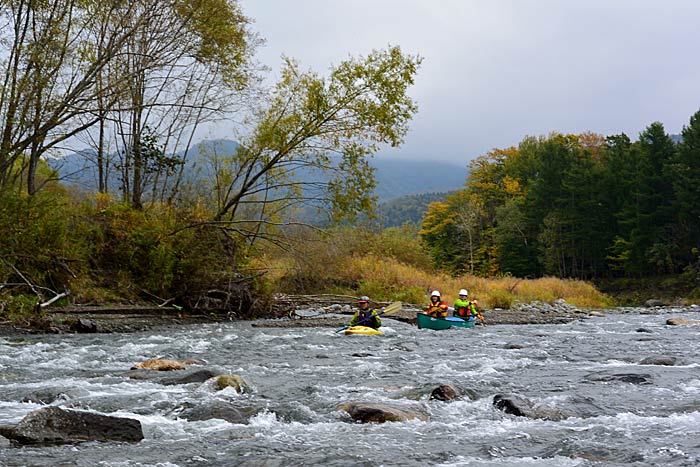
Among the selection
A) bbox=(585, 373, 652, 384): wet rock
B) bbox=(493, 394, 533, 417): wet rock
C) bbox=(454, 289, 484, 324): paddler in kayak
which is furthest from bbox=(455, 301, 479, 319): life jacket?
bbox=(493, 394, 533, 417): wet rock

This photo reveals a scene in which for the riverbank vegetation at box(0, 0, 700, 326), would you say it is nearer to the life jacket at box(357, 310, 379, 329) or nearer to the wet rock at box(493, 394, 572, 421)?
the life jacket at box(357, 310, 379, 329)

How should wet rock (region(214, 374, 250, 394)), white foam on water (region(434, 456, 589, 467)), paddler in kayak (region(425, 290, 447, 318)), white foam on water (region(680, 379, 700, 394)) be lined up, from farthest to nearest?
paddler in kayak (region(425, 290, 447, 318))
white foam on water (region(680, 379, 700, 394))
wet rock (region(214, 374, 250, 394))
white foam on water (region(434, 456, 589, 467))

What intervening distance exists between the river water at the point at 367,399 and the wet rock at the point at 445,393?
149 millimetres

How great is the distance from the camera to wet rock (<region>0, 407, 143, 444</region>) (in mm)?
5211

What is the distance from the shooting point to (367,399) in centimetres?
719

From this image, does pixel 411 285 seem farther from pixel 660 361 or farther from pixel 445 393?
pixel 445 393

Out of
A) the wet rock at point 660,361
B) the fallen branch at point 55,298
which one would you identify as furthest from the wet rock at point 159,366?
the wet rock at point 660,361

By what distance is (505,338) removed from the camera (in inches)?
579

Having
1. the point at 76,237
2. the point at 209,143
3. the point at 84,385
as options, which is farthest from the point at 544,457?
the point at 209,143

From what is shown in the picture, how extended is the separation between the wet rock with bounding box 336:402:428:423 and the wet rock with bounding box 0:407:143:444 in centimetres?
206

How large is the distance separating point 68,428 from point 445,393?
12.8 ft

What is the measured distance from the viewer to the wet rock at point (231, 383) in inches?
295

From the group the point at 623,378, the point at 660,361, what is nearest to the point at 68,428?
the point at 623,378

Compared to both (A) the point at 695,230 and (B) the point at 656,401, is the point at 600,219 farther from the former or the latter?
(B) the point at 656,401
